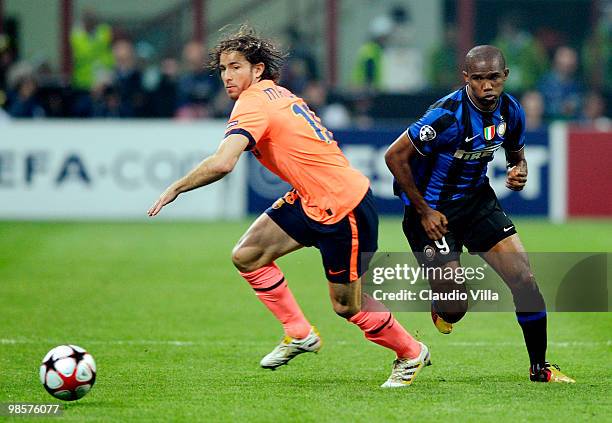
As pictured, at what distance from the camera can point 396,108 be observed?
2106 cm

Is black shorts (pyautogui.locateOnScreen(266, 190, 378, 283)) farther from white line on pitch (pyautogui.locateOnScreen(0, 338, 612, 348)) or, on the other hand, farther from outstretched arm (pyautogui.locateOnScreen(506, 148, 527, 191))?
white line on pitch (pyautogui.locateOnScreen(0, 338, 612, 348))

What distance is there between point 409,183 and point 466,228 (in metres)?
0.50

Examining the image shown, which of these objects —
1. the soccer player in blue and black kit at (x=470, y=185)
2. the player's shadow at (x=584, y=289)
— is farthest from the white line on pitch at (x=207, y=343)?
the soccer player in blue and black kit at (x=470, y=185)

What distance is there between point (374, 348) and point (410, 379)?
5.19 ft

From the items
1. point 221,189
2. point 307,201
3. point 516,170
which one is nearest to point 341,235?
point 307,201

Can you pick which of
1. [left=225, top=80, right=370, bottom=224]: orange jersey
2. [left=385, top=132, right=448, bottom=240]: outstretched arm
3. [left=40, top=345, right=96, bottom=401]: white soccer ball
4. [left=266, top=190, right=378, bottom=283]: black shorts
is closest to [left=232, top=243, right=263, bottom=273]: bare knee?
[left=266, top=190, right=378, bottom=283]: black shorts

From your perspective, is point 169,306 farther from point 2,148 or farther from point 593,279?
point 2,148

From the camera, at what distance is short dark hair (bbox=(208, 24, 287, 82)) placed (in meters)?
7.55

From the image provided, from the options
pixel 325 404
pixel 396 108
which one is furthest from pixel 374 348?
pixel 396 108

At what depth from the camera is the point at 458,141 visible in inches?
298

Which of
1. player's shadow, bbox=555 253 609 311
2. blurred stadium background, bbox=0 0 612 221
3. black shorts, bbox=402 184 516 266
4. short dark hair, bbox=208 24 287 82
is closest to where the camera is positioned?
short dark hair, bbox=208 24 287 82

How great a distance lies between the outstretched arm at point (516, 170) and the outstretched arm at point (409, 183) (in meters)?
0.50

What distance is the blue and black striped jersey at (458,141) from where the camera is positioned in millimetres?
7512

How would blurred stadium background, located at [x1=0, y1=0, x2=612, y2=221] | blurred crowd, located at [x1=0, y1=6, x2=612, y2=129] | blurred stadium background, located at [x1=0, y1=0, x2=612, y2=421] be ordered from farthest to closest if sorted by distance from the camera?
blurred crowd, located at [x1=0, y1=6, x2=612, y2=129] < blurred stadium background, located at [x1=0, y1=0, x2=612, y2=221] < blurred stadium background, located at [x1=0, y1=0, x2=612, y2=421]
